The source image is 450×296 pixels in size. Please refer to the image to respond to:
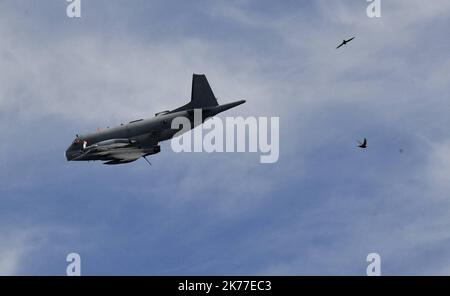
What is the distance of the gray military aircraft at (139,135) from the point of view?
18150 cm

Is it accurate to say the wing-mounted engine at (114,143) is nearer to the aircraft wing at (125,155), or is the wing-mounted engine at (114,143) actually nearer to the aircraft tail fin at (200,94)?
the aircraft wing at (125,155)

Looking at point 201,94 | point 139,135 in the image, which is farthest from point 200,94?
point 139,135

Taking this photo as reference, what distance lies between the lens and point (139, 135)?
184 m

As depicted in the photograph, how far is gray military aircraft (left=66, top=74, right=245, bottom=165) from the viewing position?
595ft

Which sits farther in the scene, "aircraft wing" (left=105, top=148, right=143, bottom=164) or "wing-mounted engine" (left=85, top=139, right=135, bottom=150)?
"wing-mounted engine" (left=85, top=139, right=135, bottom=150)

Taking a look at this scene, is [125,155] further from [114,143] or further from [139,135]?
[139,135]

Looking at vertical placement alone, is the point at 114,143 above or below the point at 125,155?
above

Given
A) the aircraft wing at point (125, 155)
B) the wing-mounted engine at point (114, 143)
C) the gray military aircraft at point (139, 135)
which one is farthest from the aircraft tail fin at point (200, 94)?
the aircraft wing at point (125, 155)

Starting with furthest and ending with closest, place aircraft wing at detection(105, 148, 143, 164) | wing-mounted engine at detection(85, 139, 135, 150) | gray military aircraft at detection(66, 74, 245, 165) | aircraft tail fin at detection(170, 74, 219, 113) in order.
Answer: aircraft tail fin at detection(170, 74, 219, 113), wing-mounted engine at detection(85, 139, 135, 150), gray military aircraft at detection(66, 74, 245, 165), aircraft wing at detection(105, 148, 143, 164)

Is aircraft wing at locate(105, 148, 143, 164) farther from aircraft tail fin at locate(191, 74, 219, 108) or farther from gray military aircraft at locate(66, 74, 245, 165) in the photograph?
aircraft tail fin at locate(191, 74, 219, 108)

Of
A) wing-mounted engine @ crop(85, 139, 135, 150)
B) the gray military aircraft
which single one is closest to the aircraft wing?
Result: the gray military aircraft
